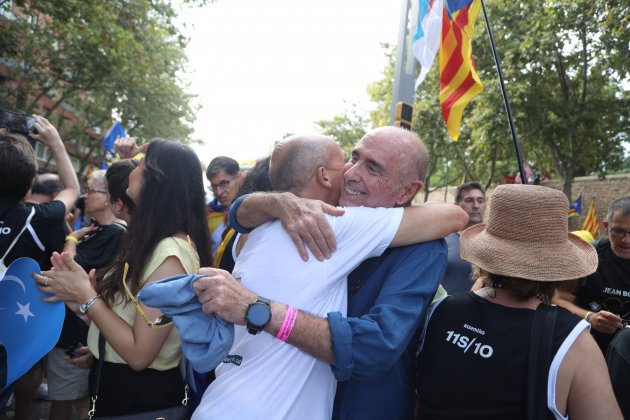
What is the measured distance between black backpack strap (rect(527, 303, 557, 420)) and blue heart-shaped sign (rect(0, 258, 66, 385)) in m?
1.97

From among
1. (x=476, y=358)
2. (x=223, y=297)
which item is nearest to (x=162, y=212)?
(x=223, y=297)

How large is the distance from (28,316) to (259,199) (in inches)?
52.1

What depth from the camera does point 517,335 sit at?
171 centimetres

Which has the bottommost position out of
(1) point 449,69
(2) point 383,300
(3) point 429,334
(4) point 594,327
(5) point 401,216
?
(4) point 594,327

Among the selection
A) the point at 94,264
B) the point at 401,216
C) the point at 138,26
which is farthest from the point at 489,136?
the point at 401,216

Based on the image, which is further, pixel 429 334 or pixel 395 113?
pixel 395 113

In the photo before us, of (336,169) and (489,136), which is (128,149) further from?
(489,136)

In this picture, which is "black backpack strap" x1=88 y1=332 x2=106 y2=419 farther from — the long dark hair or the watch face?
the watch face

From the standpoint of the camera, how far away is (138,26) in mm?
12109

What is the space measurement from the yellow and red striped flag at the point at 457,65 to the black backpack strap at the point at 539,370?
4227 mm

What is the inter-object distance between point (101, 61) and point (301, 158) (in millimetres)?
15190

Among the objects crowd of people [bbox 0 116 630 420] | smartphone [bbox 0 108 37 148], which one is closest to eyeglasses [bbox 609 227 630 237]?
crowd of people [bbox 0 116 630 420]

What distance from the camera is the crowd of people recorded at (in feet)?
5.23

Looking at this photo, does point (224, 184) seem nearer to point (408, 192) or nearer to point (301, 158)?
point (301, 158)
